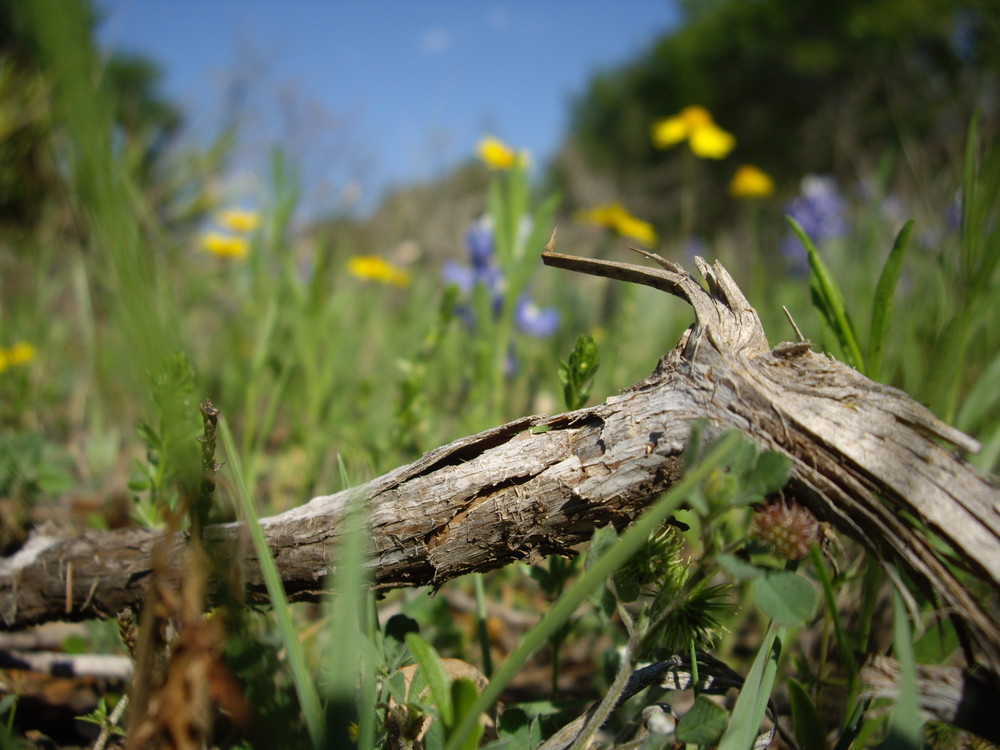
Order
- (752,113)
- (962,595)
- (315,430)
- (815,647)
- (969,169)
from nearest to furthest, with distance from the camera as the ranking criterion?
(962,595) < (969,169) < (815,647) < (315,430) < (752,113)

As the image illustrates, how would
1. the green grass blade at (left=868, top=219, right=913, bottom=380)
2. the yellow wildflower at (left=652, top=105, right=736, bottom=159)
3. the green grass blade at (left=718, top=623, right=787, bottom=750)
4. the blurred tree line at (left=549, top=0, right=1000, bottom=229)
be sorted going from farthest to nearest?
the blurred tree line at (left=549, top=0, right=1000, bottom=229) → the yellow wildflower at (left=652, top=105, right=736, bottom=159) → the green grass blade at (left=868, top=219, right=913, bottom=380) → the green grass blade at (left=718, top=623, right=787, bottom=750)

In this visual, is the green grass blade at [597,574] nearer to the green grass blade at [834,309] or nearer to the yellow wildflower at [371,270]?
the green grass blade at [834,309]

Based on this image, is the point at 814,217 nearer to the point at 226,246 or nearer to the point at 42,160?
the point at 226,246

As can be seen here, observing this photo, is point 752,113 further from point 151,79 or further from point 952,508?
point 952,508

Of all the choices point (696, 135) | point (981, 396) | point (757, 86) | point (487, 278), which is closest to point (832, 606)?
point (981, 396)

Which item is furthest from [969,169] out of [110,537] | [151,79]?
[151,79]

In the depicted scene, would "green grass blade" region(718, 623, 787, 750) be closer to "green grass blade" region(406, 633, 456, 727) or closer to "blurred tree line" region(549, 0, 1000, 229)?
"green grass blade" region(406, 633, 456, 727)

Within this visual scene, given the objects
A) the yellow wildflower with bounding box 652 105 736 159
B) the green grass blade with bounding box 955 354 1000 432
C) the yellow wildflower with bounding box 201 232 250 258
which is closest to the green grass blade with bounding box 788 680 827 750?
the green grass blade with bounding box 955 354 1000 432
